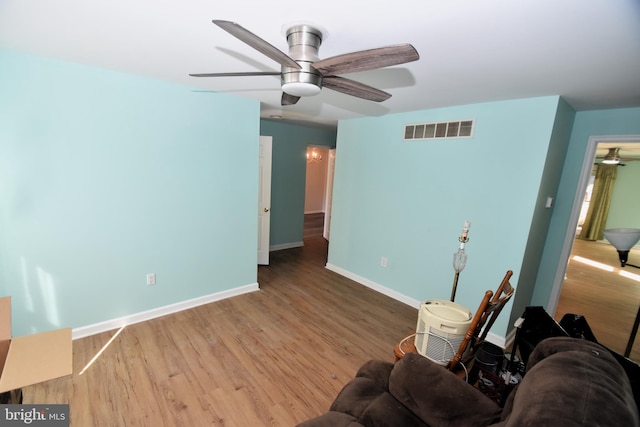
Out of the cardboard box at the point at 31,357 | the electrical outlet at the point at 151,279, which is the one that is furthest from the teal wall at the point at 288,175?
the cardboard box at the point at 31,357

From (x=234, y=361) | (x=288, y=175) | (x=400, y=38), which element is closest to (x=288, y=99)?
(x=400, y=38)

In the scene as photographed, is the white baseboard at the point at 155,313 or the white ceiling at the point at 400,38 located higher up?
the white ceiling at the point at 400,38

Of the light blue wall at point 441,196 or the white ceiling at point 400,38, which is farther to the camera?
the light blue wall at point 441,196

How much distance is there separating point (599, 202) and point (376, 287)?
789cm

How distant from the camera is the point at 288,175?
507 centimetres

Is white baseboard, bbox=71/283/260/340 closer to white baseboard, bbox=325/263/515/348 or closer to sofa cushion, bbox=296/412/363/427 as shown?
white baseboard, bbox=325/263/515/348

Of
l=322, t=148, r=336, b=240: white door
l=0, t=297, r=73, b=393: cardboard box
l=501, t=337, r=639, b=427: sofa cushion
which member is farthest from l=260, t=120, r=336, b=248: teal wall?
l=501, t=337, r=639, b=427: sofa cushion

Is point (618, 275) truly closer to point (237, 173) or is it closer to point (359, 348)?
point (359, 348)

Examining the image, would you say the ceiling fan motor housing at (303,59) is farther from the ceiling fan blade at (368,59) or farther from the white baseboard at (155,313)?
the white baseboard at (155,313)

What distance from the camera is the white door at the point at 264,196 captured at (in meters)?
3.94

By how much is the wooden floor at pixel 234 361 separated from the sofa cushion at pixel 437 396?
76 centimetres

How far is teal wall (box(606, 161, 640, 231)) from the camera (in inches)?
278

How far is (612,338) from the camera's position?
2.92 m

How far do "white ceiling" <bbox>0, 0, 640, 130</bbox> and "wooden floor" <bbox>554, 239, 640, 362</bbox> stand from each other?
2.43 m
